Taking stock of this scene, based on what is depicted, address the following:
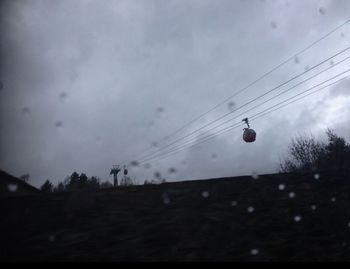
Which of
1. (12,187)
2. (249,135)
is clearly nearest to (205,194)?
(249,135)

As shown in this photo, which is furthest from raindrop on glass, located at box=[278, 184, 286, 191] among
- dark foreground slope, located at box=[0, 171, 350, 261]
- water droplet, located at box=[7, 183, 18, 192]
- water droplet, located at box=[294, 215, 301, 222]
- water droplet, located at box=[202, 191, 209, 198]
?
water droplet, located at box=[7, 183, 18, 192]

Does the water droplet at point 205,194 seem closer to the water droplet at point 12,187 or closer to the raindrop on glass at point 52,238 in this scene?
the raindrop on glass at point 52,238

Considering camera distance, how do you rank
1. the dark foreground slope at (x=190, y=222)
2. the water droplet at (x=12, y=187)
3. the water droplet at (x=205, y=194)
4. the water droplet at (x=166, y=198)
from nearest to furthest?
the dark foreground slope at (x=190, y=222) < the water droplet at (x=166, y=198) < the water droplet at (x=205, y=194) < the water droplet at (x=12, y=187)

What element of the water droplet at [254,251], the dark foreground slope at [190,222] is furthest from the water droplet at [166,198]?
the water droplet at [254,251]

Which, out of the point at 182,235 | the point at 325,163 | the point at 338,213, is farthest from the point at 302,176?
the point at 325,163

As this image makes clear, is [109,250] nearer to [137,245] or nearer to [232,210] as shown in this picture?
[137,245]

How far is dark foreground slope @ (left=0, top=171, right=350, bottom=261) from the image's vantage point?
744 centimetres

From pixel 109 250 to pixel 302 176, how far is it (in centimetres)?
773

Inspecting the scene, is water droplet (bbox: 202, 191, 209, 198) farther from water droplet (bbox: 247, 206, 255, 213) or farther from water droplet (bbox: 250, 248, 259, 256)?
water droplet (bbox: 250, 248, 259, 256)

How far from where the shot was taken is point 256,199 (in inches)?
408

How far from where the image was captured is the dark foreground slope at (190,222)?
7.44 m

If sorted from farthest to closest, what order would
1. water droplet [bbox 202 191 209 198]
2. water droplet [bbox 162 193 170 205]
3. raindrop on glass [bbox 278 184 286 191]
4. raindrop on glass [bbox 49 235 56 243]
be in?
1. raindrop on glass [bbox 278 184 286 191]
2. water droplet [bbox 202 191 209 198]
3. water droplet [bbox 162 193 170 205]
4. raindrop on glass [bbox 49 235 56 243]

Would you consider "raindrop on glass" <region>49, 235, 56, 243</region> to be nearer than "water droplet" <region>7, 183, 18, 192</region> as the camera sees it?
Yes

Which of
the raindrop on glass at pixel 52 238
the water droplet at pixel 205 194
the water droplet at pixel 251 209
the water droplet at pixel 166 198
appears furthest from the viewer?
the water droplet at pixel 205 194
